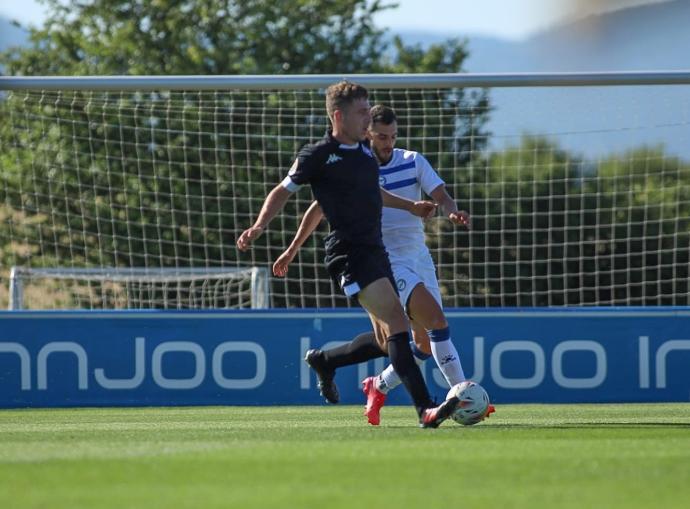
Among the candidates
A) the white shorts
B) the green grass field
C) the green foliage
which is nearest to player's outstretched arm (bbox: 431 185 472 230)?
the white shorts

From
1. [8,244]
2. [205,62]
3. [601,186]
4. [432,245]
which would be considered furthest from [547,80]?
[205,62]

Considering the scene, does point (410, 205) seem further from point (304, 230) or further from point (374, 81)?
point (374, 81)

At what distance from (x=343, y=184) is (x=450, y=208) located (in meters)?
0.99

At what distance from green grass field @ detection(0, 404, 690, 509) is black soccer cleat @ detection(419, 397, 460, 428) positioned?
114mm

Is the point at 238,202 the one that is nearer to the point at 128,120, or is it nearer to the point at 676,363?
the point at 128,120

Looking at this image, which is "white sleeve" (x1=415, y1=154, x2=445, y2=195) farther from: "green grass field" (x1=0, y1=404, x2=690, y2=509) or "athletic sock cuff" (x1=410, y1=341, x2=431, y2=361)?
"green grass field" (x1=0, y1=404, x2=690, y2=509)

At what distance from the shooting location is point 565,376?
39.6ft

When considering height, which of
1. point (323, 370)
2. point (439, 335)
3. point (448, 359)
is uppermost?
point (439, 335)

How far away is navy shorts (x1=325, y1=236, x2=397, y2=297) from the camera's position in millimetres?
7684

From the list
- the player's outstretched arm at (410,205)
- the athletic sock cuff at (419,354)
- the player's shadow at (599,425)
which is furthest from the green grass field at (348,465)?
the player's outstretched arm at (410,205)

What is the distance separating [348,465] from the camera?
5504mm

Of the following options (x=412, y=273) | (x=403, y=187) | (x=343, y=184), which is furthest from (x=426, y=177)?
(x=343, y=184)

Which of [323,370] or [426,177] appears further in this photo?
[323,370]

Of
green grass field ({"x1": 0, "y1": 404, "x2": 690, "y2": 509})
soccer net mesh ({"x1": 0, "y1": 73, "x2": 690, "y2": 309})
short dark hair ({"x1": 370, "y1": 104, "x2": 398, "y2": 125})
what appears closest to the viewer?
green grass field ({"x1": 0, "y1": 404, "x2": 690, "y2": 509})
